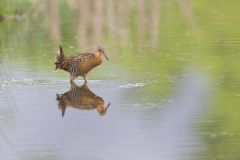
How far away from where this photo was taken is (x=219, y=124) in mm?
8125

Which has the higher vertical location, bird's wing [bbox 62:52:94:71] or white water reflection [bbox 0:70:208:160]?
white water reflection [bbox 0:70:208:160]

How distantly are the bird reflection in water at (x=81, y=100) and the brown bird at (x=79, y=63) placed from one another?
37 centimetres

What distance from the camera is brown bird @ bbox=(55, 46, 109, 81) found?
10.7 metres

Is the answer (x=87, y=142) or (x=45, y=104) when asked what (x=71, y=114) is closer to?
(x=45, y=104)

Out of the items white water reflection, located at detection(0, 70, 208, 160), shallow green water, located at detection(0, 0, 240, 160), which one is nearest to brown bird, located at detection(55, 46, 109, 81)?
shallow green water, located at detection(0, 0, 240, 160)

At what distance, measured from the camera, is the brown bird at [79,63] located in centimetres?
1069

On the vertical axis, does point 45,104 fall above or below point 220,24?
above

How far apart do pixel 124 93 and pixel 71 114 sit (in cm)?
99

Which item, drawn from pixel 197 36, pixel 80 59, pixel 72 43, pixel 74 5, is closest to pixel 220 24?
pixel 197 36

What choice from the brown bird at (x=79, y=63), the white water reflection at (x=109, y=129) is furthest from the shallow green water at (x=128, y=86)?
the brown bird at (x=79, y=63)

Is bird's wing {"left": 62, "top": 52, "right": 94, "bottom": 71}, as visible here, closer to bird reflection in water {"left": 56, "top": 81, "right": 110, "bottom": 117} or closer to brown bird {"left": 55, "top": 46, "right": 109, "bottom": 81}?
brown bird {"left": 55, "top": 46, "right": 109, "bottom": 81}

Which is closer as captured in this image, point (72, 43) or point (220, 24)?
point (72, 43)

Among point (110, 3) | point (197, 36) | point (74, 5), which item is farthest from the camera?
point (74, 5)

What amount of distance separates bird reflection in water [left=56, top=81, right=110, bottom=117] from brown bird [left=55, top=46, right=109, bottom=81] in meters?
0.37
